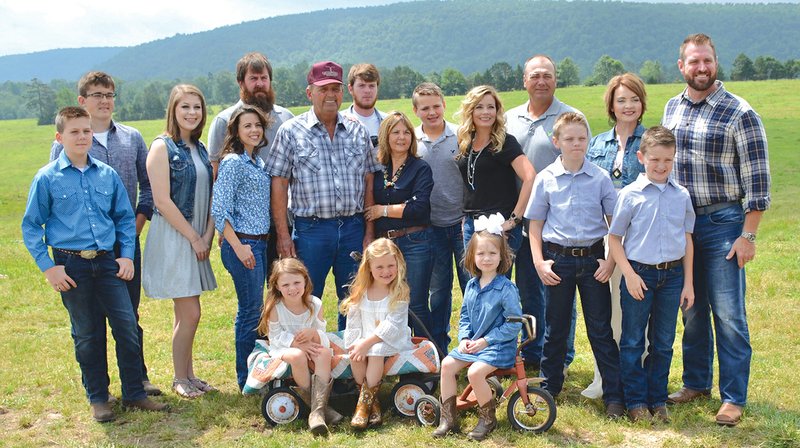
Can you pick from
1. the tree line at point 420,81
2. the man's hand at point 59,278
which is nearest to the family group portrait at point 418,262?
the man's hand at point 59,278

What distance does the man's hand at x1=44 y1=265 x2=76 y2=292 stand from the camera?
5402 millimetres

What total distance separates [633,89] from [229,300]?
6.93 m

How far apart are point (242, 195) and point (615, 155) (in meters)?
2.98

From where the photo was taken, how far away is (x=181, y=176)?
596cm

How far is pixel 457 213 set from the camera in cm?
643

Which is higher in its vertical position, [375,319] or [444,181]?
[444,181]

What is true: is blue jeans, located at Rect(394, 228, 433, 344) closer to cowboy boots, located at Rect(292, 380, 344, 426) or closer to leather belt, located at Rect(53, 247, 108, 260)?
cowboy boots, located at Rect(292, 380, 344, 426)

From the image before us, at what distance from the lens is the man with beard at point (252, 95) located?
653 centimetres

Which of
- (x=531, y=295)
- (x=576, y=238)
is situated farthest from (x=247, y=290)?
(x=576, y=238)

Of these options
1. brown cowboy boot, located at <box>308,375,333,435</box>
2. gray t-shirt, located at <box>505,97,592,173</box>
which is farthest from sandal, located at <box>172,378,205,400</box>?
gray t-shirt, located at <box>505,97,592,173</box>

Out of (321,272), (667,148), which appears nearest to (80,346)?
(321,272)

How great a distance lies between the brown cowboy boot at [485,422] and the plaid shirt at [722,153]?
7.03 ft

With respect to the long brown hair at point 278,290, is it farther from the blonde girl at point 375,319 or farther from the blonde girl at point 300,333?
the blonde girl at point 375,319

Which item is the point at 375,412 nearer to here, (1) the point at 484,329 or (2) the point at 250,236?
(1) the point at 484,329
